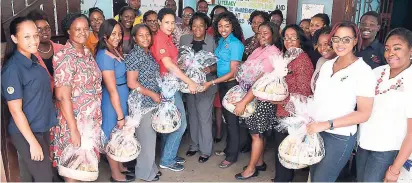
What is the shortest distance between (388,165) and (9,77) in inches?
108

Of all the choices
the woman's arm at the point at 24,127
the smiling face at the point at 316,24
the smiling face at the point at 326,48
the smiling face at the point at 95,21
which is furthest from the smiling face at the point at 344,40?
A: the smiling face at the point at 95,21

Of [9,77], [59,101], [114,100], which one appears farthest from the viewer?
[114,100]

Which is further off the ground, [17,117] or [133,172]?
[17,117]

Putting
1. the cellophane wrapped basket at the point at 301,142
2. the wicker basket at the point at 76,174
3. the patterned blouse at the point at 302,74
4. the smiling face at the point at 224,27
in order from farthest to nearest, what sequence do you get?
the smiling face at the point at 224,27 < the patterned blouse at the point at 302,74 < the wicker basket at the point at 76,174 < the cellophane wrapped basket at the point at 301,142

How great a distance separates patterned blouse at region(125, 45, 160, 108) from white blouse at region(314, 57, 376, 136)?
162 centimetres

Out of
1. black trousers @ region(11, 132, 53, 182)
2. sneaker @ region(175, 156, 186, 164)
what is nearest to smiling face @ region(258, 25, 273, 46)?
sneaker @ region(175, 156, 186, 164)

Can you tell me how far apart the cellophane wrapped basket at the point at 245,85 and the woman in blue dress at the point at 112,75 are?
40.3 inches

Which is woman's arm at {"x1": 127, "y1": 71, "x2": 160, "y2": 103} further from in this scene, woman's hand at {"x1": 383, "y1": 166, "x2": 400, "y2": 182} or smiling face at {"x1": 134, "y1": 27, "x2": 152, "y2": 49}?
woman's hand at {"x1": 383, "y1": 166, "x2": 400, "y2": 182}

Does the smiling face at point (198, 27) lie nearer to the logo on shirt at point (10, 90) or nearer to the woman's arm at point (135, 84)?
the woman's arm at point (135, 84)

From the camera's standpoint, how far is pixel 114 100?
329cm

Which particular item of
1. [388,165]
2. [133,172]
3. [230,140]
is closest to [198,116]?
[230,140]

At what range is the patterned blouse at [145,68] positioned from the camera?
134 inches

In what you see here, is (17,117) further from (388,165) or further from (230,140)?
(388,165)

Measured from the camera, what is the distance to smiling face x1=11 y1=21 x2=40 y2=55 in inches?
100
